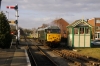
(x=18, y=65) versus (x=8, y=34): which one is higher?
(x=8, y=34)

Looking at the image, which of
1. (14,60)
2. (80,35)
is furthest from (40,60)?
(80,35)

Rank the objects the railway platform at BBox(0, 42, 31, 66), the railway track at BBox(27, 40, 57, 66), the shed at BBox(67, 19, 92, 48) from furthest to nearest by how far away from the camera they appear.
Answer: the shed at BBox(67, 19, 92, 48), the railway track at BBox(27, 40, 57, 66), the railway platform at BBox(0, 42, 31, 66)

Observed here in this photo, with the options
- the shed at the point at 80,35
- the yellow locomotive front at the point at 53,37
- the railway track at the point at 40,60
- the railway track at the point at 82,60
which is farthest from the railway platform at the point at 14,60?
the shed at the point at 80,35

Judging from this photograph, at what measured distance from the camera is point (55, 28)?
34.2m

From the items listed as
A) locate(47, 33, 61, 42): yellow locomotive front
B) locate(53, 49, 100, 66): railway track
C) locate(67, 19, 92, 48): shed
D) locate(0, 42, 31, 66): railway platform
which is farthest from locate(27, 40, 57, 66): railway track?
locate(67, 19, 92, 48): shed

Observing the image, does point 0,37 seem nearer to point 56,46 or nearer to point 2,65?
point 56,46

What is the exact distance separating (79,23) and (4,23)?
1072 cm

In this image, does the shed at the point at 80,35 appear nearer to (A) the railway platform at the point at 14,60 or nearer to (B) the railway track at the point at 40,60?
(B) the railway track at the point at 40,60

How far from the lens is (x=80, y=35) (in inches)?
1266

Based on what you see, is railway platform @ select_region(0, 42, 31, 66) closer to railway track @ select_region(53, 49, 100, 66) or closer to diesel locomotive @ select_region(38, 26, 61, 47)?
railway track @ select_region(53, 49, 100, 66)

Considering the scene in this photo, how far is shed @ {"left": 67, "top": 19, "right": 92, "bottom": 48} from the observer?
32.2m

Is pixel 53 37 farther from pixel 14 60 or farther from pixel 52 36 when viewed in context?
pixel 14 60

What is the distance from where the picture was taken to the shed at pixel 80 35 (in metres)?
32.2

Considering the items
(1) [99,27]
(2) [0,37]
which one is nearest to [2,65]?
(2) [0,37]
